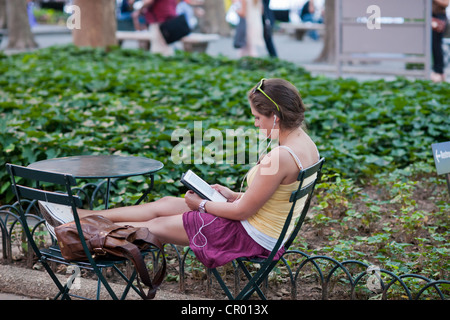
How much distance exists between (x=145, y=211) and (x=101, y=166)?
1.24 feet

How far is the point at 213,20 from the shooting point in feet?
81.4

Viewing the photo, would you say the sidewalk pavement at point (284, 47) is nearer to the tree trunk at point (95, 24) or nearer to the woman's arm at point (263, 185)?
the tree trunk at point (95, 24)

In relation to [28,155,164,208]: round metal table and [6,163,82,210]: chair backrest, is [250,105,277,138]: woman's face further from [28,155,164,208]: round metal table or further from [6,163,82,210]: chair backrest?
[6,163,82,210]: chair backrest

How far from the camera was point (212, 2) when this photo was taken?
81.0ft

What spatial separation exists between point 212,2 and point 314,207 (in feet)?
68.4

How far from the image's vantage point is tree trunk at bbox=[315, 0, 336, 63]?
48.0 feet

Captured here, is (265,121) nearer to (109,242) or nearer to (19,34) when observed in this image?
(109,242)

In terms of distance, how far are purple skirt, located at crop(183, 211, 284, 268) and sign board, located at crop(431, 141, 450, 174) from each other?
1164 millimetres

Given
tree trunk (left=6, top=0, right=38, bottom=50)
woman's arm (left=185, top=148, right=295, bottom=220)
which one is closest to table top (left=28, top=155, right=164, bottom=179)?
woman's arm (left=185, top=148, right=295, bottom=220)

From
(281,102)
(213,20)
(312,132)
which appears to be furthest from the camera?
(213,20)

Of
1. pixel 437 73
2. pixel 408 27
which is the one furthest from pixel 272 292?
pixel 437 73

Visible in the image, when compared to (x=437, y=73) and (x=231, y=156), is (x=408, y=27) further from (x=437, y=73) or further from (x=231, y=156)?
(x=231, y=156)

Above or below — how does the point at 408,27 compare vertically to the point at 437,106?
above

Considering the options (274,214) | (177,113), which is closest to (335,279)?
(274,214)
